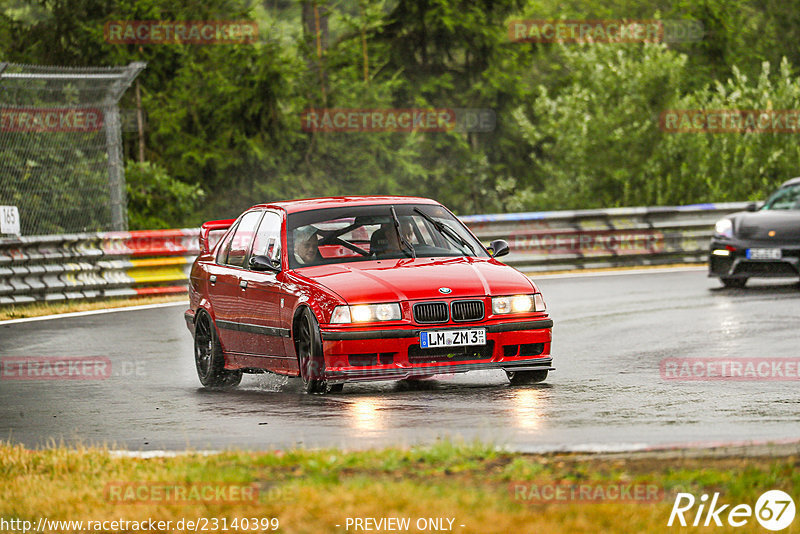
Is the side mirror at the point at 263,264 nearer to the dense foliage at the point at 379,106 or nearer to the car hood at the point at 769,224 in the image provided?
the car hood at the point at 769,224

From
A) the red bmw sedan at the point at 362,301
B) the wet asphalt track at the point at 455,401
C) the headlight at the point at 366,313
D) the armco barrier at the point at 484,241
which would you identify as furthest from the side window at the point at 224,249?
the armco barrier at the point at 484,241

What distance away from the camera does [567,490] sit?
6.09 m

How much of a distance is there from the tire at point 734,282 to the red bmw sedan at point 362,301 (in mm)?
8472

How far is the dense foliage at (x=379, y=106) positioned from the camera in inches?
1226

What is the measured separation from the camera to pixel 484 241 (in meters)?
23.5

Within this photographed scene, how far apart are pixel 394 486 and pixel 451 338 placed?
12.5ft

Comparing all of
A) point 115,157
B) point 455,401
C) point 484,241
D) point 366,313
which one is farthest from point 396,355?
point 484,241

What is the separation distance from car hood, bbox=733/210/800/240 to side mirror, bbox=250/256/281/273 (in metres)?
9.62

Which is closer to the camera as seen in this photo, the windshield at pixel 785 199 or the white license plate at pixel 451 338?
the white license plate at pixel 451 338

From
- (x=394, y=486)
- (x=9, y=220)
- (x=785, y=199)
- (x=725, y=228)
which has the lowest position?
(x=725, y=228)

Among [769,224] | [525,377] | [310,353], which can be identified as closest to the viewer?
[310,353]

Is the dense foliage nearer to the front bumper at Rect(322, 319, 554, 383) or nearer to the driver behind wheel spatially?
the driver behind wheel

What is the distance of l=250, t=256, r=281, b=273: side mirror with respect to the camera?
1091 centimetres

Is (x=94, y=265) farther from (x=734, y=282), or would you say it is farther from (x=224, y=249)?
(x=734, y=282)
